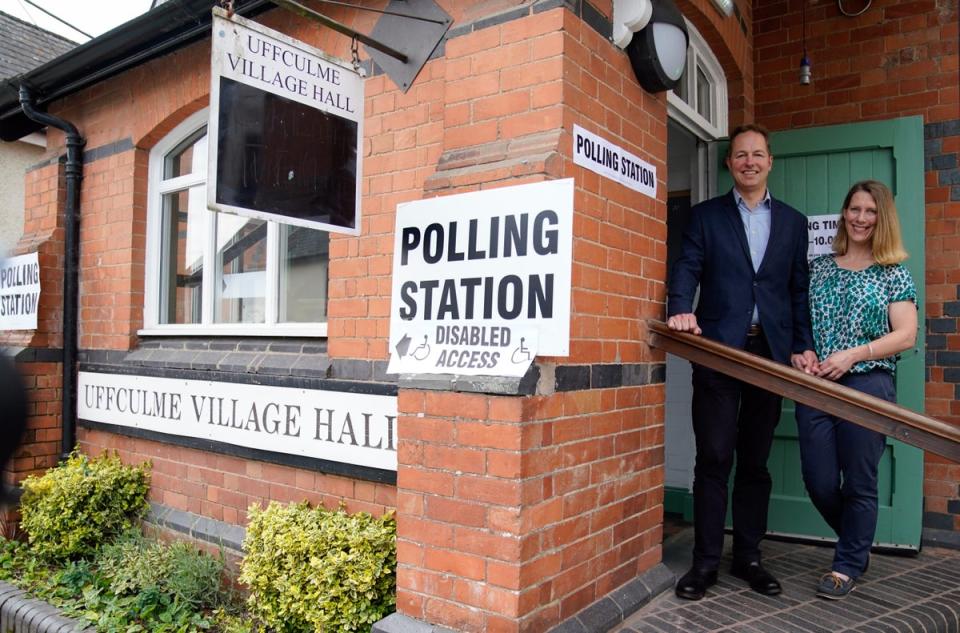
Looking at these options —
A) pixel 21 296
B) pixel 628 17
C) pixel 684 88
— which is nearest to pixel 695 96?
pixel 684 88

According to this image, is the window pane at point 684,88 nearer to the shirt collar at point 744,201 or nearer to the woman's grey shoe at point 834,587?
the shirt collar at point 744,201

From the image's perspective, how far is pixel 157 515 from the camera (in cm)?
493

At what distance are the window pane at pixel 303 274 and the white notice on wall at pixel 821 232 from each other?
290cm

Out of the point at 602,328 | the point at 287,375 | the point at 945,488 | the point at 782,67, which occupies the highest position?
the point at 782,67

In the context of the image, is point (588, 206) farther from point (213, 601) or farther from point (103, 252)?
point (103, 252)

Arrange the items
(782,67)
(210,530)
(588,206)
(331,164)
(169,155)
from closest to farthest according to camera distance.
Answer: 1. (588,206)
2. (331,164)
3. (210,530)
4. (782,67)
5. (169,155)

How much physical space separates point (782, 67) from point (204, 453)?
4627 mm

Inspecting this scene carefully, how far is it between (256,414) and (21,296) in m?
2.98

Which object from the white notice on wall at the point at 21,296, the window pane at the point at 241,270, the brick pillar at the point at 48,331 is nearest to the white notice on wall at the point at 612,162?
the window pane at the point at 241,270

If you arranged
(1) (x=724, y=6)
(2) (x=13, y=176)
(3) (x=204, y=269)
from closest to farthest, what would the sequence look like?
(1) (x=724, y=6) → (3) (x=204, y=269) → (2) (x=13, y=176)

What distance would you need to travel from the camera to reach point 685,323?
321cm

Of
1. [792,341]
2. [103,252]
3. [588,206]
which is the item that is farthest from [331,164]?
[103,252]

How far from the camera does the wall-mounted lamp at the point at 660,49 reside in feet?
10.6

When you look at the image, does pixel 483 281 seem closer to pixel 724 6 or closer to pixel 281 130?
pixel 281 130
